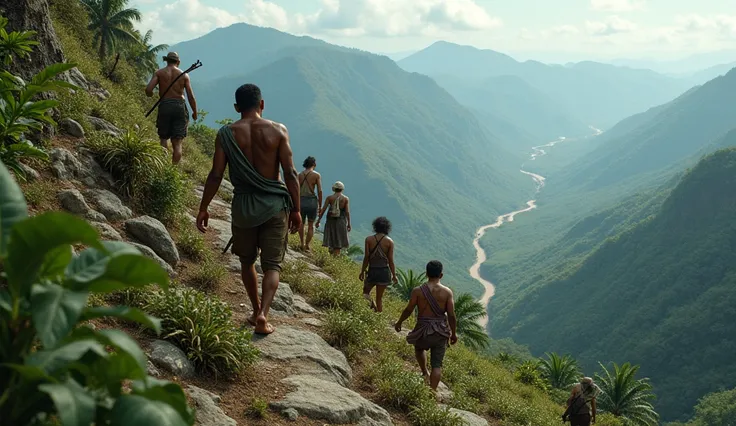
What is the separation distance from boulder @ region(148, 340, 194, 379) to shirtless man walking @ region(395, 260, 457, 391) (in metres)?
3.64

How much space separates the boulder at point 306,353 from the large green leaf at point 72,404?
15.0ft

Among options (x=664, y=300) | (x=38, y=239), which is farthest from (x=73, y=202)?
(x=664, y=300)

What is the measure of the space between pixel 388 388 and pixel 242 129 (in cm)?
342

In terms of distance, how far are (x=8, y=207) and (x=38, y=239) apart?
0.81ft

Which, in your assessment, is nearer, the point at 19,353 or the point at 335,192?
the point at 19,353

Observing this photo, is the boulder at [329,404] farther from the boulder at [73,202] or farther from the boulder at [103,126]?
the boulder at [103,126]

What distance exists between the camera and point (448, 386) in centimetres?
895

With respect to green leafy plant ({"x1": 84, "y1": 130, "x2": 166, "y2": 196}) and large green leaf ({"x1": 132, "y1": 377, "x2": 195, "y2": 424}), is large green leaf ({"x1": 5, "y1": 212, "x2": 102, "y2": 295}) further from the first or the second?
green leafy plant ({"x1": 84, "y1": 130, "x2": 166, "y2": 196})

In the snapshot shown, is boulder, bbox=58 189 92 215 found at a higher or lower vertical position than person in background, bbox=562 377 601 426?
higher

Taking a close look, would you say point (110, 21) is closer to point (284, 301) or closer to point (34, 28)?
point (34, 28)

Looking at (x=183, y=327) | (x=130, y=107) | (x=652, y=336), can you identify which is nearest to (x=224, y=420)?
(x=183, y=327)

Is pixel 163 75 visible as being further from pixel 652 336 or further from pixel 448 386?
pixel 652 336

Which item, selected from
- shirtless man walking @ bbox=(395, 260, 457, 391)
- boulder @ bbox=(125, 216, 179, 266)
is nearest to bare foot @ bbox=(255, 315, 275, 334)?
boulder @ bbox=(125, 216, 179, 266)

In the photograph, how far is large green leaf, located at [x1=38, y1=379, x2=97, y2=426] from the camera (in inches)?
61.4
